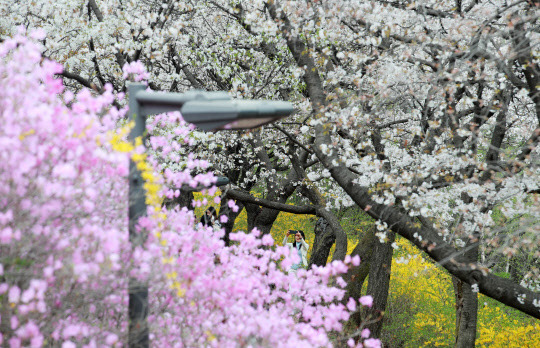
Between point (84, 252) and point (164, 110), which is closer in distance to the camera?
point (84, 252)

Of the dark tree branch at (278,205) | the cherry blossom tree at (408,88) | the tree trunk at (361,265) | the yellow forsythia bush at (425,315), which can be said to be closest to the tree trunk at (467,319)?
the cherry blossom tree at (408,88)

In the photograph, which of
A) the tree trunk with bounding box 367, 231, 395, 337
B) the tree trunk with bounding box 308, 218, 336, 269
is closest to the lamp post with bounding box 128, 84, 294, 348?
the tree trunk with bounding box 367, 231, 395, 337

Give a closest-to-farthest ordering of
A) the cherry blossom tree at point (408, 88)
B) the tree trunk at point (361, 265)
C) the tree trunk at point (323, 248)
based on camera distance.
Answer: the cherry blossom tree at point (408, 88), the tree trunk at point (361, 265), the tree trunk at point (323, 248)

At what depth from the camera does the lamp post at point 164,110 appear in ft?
10.5

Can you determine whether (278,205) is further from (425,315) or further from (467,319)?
(467,319)

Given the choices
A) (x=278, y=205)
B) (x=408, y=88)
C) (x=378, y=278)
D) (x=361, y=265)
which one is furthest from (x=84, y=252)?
(x=278, y=205)

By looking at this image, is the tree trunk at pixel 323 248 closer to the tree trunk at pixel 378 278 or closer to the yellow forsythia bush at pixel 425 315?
the yellow forsythia bush at pixel 425 315

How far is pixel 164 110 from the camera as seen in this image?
3561 mm

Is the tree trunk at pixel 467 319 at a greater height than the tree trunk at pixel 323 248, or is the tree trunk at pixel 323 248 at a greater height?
the tree trunk at pixel 323 248

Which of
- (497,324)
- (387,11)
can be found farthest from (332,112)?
(497,324)

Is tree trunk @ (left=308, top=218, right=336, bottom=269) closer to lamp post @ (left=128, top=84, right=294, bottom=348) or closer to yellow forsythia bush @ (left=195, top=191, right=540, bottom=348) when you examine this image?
yellow forsythia bush @ (left=195, top=191, right=540, bottom=348)

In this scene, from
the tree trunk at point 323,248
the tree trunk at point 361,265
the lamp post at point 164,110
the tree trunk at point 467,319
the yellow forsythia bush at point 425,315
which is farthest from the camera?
the tree trunk at point 323,248

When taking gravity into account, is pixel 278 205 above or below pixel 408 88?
below

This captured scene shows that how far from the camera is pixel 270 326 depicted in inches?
133
